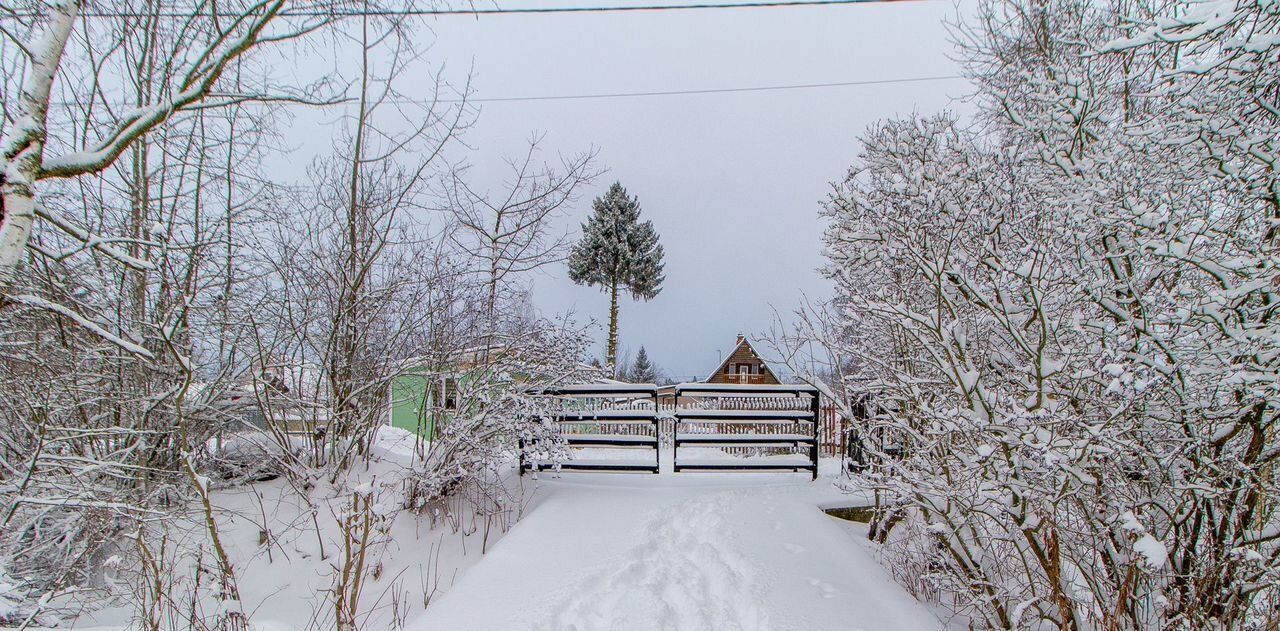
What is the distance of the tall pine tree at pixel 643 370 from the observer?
113ft

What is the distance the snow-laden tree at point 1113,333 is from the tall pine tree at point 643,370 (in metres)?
30.3

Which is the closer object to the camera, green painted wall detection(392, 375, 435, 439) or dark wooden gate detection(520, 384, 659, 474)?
green painted wall detection(392, 375, 435, 439)

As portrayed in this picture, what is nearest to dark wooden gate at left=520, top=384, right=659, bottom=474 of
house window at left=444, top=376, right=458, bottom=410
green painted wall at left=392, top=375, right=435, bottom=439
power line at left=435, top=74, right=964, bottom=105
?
house window at left=444, top=376, right=458, bottom=410

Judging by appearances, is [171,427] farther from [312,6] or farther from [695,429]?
[695,429]

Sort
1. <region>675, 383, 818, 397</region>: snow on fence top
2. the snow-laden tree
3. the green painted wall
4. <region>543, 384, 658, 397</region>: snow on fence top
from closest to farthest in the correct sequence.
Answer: the snow-laden tree, the green painted wall, <region>543, 384, 658, 397</region>: snow on fence top, <region>675, 383, 818, 397</region>: snow on fence top

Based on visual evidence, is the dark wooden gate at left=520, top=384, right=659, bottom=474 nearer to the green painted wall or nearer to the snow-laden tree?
the green painted wall

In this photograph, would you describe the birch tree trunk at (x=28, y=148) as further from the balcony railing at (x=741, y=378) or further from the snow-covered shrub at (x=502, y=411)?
the balcony railing at (x=741, y=378)

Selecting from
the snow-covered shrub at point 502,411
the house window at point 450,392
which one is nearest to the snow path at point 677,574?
the snow-covered shrub at point 502,411

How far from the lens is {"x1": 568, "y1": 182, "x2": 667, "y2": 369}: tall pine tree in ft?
69.5

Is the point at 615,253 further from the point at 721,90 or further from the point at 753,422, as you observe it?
the point at 753,422

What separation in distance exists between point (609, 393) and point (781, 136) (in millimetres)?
12687

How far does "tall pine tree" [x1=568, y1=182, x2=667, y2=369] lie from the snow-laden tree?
59.2ft

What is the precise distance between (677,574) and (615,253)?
60.0 feet

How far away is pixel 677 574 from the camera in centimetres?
348
